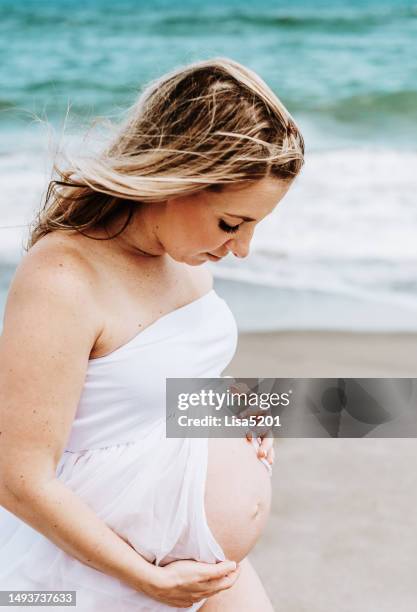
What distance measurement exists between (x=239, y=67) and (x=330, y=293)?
13.5 feet

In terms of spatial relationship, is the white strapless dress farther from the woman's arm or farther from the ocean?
the ocean

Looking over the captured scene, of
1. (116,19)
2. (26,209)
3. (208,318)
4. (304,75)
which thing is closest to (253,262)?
(26,209)

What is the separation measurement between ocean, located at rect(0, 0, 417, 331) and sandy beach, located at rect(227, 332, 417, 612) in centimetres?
141

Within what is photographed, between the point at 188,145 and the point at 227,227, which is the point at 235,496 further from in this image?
the point at 188,145

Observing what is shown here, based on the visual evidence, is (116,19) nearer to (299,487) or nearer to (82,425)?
(299,487)

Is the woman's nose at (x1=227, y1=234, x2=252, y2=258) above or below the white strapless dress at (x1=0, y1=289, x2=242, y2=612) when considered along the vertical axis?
above

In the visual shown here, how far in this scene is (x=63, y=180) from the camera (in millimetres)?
1982

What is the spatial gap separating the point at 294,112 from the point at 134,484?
1067 cm

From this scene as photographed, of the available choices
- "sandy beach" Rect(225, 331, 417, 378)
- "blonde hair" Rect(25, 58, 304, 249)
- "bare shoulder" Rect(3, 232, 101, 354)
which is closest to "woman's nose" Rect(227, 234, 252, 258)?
"blonde hair" Rect(25, 58, 304, 249)

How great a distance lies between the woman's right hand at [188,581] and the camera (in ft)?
6.15

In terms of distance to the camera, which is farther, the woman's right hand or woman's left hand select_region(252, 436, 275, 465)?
woman's left hand select_region(252, 436, 275, 465)

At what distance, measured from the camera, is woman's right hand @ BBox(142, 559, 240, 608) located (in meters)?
1.87

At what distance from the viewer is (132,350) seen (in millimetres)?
1832

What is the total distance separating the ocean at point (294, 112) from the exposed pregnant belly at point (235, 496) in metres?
0.75
